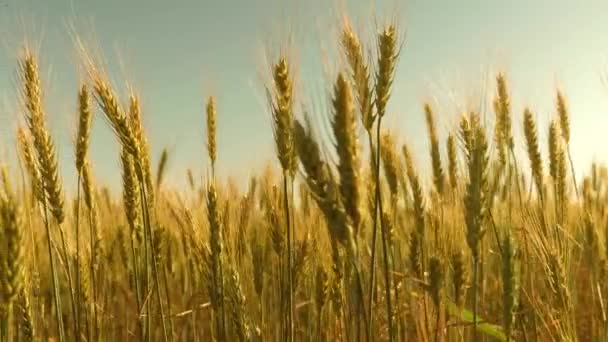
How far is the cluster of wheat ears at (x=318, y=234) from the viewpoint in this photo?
1594 millimetres

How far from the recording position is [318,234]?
8.45 ft

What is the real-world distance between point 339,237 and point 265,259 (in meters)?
1.73

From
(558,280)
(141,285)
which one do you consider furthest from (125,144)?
(558,280)

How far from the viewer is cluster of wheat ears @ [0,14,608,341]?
62.7 inches

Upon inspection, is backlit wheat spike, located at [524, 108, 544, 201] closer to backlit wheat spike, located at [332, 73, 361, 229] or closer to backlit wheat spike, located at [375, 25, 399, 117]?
backlit wheat spike, located at [375, 25, 399, 117]

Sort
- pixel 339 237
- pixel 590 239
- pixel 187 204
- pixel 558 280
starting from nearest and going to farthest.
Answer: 1. pixel 339 237
2. pixel 558 280
3. pixel 187 204
4. pixel 590 239

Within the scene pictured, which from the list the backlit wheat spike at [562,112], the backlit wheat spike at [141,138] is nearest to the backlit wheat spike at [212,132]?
the backlit wheat spike at [141,138]

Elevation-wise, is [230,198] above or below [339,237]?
above

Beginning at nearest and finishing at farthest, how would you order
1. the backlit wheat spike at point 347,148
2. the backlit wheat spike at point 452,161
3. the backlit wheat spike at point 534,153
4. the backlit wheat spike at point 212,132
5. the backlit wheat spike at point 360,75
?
the backlit wheat spike at point 347,148 < the backlit wheat spike at point 360,75 < the backlit wheat spike at point 212,132 < the backlit wheat spike at point 534,153 < the backlit wheat spike at point 452,161

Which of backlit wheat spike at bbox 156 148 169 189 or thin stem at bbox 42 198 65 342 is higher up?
backlit wheat spike at bbox 156 148 169 189

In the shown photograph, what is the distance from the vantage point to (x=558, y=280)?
2.07 meters

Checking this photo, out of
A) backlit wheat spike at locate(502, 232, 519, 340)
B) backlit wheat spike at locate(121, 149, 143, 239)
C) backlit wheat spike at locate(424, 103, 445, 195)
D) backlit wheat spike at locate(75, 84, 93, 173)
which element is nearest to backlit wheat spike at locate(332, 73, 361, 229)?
backlit wheat spike at locate(502, 232, 519, 340)

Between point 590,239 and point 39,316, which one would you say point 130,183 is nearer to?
point 39,316

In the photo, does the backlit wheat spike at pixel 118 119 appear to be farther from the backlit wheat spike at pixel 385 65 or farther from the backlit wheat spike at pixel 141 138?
the backlit wheat spike at pixel 385 65
